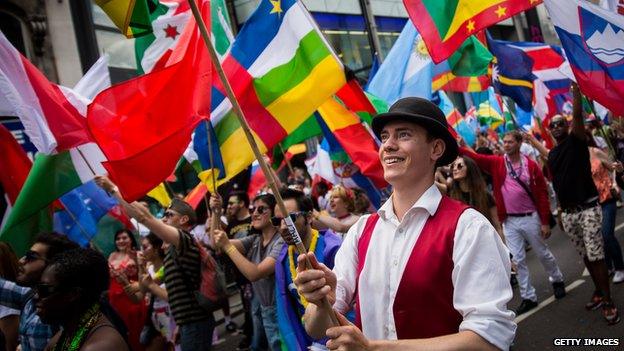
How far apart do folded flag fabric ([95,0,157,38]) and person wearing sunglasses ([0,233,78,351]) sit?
149cm

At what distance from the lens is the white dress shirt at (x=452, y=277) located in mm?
1700

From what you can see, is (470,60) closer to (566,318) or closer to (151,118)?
(566,318)

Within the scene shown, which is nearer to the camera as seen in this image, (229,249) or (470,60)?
(229,249)

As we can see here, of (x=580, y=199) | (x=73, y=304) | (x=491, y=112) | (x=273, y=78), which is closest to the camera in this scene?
(x=73, y=304)

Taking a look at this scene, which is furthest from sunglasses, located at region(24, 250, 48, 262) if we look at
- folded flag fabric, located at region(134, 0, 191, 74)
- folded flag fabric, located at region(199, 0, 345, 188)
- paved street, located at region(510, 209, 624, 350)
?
paved street, located at region(510, 209, 624, 350)

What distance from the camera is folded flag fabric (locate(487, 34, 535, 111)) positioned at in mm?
7164

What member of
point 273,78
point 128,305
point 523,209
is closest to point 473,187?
point 523,209

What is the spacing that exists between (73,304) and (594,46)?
4.12 meters

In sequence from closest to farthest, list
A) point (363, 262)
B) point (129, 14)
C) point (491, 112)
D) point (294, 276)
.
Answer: point (363, 262) < point (129, 14) < point (294, 276) < point (491, 112)

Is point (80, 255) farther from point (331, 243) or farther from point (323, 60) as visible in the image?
point (323, 60)

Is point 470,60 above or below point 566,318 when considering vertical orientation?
above

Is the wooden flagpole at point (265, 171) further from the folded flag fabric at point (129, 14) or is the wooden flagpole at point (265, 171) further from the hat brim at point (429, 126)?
the folded flag fabric at point (129, 14)

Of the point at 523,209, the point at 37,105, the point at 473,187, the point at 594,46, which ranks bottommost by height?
the point at 523,209

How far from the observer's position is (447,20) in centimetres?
507
